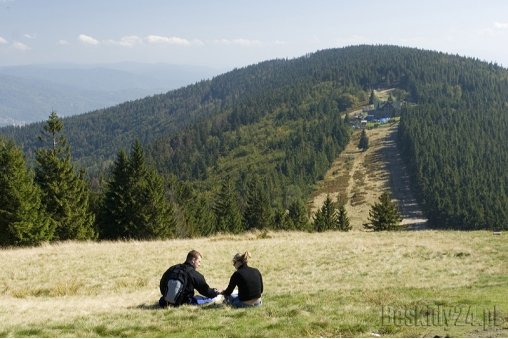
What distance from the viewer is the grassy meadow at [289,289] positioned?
9914 mm

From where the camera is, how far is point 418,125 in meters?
188

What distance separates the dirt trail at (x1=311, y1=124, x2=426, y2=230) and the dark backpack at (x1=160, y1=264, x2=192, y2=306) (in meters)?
105

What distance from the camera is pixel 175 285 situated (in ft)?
41.0

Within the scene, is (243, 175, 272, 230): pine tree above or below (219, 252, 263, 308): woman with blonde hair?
below

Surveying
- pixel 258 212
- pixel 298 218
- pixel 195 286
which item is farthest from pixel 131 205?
pixel 298 218

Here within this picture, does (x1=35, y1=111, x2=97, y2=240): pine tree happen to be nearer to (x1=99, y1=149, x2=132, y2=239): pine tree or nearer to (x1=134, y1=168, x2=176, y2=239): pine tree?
(x1=99, y1=149, x2=132, y2=239): pine tree

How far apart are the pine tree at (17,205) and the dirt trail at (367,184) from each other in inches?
3592

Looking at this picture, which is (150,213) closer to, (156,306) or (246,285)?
(156,306)

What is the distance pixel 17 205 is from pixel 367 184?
139 m

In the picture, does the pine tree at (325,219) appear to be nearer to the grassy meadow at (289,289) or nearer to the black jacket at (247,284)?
the grassy meadow at (289,289)

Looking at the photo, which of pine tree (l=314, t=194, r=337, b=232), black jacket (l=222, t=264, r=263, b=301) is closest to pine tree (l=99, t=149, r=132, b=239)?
black jacket (l=222, t=264, r=263, b=301)

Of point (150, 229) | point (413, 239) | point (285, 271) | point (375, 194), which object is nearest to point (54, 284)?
point (285, 271)

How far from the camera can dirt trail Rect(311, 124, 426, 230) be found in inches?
5075

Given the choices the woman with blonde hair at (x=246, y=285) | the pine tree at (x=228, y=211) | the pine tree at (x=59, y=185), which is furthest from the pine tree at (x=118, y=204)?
the woman with blonde hair at (x=246, y=285)
